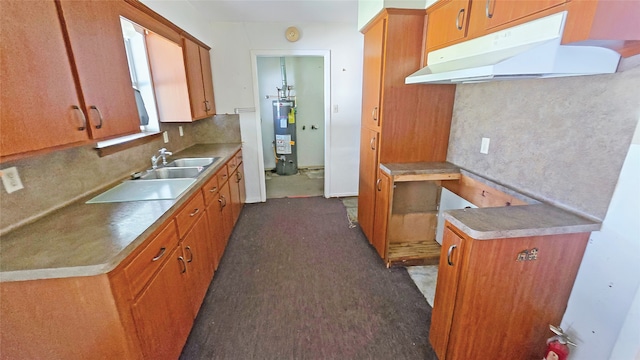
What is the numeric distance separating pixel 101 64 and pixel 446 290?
2176mm

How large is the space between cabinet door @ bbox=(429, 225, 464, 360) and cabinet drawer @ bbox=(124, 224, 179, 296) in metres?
1.46

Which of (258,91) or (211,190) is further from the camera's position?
(258,91)

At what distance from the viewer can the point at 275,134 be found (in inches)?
206

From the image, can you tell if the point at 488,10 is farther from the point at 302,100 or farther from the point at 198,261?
the point at 302,100

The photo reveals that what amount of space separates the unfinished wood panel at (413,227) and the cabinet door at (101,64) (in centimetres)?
224

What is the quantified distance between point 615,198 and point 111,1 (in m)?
2.73

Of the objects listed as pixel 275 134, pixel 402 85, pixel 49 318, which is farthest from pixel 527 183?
pixel 275 134

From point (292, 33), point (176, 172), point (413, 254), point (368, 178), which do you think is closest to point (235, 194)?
point (176, 172)

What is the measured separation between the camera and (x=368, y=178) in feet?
8.86

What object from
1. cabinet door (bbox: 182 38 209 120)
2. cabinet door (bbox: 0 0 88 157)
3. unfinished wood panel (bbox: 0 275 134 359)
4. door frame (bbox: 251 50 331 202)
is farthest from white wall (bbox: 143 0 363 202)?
unfinished wood panel (bbox: 0 275 134 359)

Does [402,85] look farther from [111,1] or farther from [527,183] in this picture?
[111,1]

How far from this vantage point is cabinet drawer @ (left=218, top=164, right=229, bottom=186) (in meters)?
2.51

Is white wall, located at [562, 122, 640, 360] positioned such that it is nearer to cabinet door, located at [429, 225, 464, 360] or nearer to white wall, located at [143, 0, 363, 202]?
cabinet door, located at [429, 225, 464, 360]

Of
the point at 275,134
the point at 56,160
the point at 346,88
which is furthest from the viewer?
the point at 275,134
